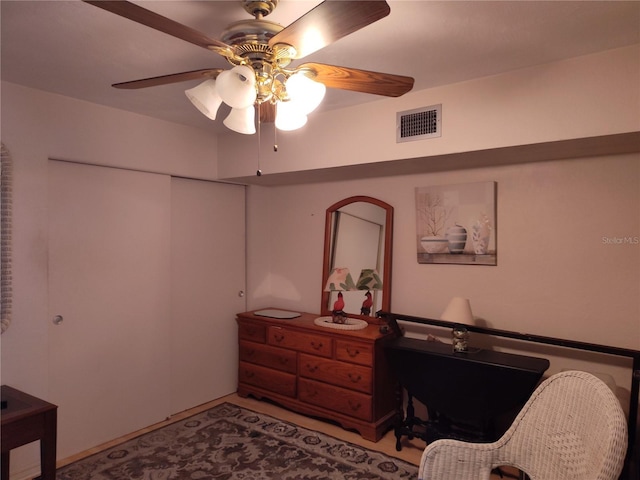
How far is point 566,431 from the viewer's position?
5.68ft

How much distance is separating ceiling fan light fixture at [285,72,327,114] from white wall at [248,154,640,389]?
1709 millimetres

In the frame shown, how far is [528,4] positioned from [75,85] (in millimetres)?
2355

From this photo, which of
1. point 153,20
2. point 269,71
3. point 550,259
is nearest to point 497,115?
point 550,259

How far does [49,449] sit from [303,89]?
1.98m

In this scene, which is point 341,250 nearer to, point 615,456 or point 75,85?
point 75,85

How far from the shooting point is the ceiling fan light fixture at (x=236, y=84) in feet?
4.81

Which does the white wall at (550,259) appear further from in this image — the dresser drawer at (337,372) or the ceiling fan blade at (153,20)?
the ceiling fan blade at (153,20)

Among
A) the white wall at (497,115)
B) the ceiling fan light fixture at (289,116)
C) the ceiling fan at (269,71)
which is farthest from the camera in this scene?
the white wall at (497,115)

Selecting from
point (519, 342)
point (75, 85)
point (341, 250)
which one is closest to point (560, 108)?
point (519, 342)

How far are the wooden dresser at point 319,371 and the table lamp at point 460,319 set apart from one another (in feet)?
1.71

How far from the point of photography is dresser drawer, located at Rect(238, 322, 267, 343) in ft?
11.9

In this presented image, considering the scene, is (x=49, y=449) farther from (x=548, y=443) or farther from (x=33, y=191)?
(x=548, y=443)

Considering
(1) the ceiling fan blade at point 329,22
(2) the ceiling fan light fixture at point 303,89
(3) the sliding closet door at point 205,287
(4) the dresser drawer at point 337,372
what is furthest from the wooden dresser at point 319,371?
(1) the ceiling fan blade at point 329,22

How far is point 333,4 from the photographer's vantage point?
1.13m
